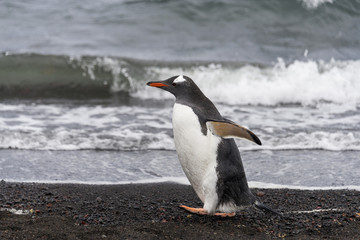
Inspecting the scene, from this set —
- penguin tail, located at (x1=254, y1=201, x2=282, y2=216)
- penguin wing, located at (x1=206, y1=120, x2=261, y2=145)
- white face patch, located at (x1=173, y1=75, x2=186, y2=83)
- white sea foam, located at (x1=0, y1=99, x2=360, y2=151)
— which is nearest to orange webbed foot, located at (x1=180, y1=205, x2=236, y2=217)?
penguin tail, located at (x1=254, y1=201, x2=282, y2=216)

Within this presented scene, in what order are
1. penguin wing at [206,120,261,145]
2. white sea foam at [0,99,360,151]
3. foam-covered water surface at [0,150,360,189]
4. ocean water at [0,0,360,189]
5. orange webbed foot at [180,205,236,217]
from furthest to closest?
white sea foam at [0,99,360,151], ocean water at [0,0,360,189], foam-covered water surface at [0,150,360,189], orange webbed foot at [180,205,236,217], penguin wing at [206,120,261,145]

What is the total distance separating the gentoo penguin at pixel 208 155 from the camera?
132 inches

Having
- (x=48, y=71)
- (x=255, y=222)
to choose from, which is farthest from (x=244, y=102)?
(x=255, y=222)

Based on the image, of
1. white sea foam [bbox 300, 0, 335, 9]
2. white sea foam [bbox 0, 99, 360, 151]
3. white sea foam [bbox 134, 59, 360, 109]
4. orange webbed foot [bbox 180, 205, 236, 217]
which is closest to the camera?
orange webbed foot [bbox 180, 205, 236, 217]

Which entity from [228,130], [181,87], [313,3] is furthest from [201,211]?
[313,3]

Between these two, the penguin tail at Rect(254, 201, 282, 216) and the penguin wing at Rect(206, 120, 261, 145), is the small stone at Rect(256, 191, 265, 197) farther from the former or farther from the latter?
the penguin wing at Rect(206, 120, 261, 145)

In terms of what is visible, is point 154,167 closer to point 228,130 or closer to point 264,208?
point 264,208

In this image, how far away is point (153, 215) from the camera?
352cm

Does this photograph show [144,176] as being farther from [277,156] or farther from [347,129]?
[347,129]

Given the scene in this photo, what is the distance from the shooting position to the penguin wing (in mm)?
3104

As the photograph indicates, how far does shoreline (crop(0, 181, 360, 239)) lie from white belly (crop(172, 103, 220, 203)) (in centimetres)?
26

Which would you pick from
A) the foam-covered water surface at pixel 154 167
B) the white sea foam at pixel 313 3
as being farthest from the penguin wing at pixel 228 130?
the white sea foam at pixel 313 3

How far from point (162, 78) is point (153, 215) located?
6.83m

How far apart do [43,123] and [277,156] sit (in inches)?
121
